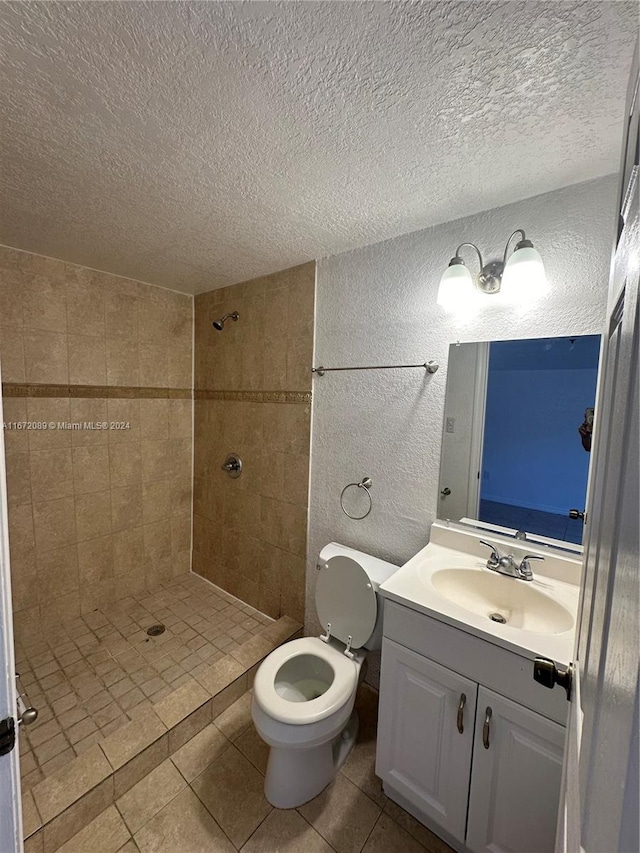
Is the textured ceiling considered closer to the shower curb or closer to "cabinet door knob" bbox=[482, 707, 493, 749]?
"cabinet door knob" bbox=[482, 707, 493, 749]

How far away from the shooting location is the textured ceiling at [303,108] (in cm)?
→ 70

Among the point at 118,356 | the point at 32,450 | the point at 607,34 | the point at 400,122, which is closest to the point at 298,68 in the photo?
the point at 400,122

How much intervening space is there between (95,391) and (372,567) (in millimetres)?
1951

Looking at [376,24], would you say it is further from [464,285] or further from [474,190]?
[464,285]

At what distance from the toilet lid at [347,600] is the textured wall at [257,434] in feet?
1.26

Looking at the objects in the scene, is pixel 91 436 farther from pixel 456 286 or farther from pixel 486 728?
pixel 486 728

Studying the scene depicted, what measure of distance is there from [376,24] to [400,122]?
26 cm

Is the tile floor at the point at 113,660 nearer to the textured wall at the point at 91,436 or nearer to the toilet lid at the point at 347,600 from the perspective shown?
the textured wall at the point at 91,436

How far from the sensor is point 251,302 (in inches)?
85.5

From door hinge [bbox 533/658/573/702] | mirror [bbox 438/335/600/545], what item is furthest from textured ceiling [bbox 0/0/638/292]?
door hinge [bbox 533/658/573/702]

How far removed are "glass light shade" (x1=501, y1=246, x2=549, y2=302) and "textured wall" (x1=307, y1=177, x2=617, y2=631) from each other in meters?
0.07

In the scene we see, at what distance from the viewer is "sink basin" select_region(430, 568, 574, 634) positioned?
1.17 meters

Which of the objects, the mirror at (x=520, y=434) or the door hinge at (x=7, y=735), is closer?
the door hinge at (x=7, y=735)

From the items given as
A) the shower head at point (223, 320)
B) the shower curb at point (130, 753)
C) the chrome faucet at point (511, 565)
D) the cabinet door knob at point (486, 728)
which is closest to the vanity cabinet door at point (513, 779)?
the cabinet door knob at point (486, 728)
